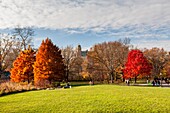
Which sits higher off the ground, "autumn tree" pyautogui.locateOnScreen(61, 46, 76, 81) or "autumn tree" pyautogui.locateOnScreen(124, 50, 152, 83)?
"autumn tree" pyautogui.locateOnScreen(61, 46, 76, 81)

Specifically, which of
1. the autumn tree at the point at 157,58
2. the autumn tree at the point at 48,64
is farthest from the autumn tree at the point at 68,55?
the autumn tree at the point at 48,64

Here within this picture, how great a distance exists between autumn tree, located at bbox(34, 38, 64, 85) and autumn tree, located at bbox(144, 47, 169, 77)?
3331cm

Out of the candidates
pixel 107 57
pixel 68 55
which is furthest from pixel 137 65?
pixel 68 55

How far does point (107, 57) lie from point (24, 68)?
24585 millimetres

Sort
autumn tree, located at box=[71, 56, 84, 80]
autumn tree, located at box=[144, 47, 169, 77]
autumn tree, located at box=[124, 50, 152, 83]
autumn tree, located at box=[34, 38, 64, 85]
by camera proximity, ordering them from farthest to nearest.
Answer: autumn tree, located at box=[71, 56, 84, 80] → autumn tree, located at box=[144, 47, 169, 77] → autumn tree, located at box=[124, 50, 152, 83] → autumn tree, located at box=[34, 38, 64, 85]

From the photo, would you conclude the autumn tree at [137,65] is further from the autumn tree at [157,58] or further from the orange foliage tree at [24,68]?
the orange foliage tree at [24,68]

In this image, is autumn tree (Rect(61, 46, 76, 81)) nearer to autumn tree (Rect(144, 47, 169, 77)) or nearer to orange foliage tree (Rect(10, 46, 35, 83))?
autumn tree (Rect(144, 47, 169, 77))

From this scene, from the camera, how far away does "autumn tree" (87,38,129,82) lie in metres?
60.6

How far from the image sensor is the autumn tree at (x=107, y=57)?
60594 millimetres

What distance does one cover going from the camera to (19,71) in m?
43.2

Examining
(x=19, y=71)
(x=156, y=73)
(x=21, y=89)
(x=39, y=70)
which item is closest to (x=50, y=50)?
(x=39, y=70)

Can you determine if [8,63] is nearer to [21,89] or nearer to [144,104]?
[21,89]

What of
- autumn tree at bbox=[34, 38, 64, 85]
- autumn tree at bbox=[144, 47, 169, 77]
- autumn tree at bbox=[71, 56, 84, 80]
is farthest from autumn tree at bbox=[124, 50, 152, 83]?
autumn tree at bbox=[71, 56, 84, 80]

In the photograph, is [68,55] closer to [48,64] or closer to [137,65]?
[137,65]
